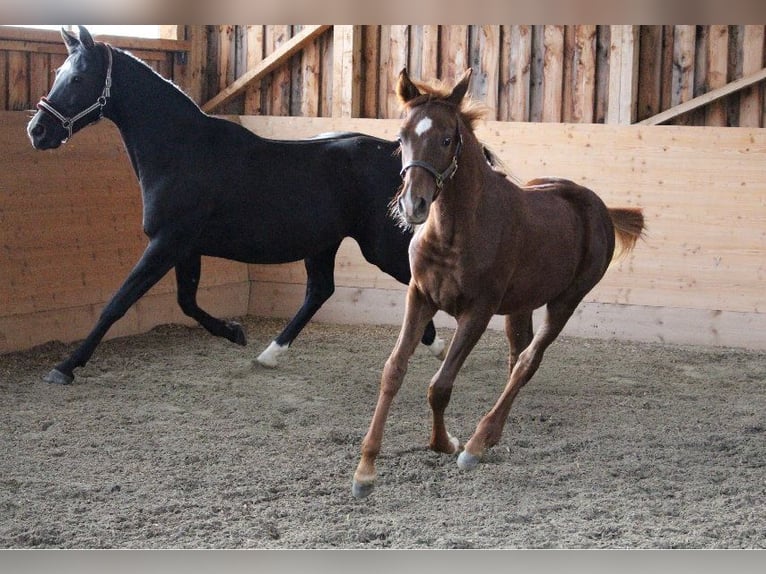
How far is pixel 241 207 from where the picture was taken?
543cm

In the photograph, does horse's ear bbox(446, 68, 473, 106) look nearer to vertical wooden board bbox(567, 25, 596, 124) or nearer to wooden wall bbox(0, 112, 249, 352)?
wooden wall bbox(0, 112, 249, 352)

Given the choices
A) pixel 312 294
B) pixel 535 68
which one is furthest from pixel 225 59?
pixel 312 294

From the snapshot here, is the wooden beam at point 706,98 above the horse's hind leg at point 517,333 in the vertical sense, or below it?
above

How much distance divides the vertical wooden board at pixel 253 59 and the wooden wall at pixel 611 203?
140cm

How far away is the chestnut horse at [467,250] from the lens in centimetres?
324

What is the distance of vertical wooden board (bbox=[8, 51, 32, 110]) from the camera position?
620 centimetres

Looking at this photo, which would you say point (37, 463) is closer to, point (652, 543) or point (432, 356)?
point (652, 543)

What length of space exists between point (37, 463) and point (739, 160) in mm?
4987

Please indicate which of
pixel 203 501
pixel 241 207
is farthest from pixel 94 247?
pixel 203 501

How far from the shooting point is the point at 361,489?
333 cm

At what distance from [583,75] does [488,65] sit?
0.75 metres

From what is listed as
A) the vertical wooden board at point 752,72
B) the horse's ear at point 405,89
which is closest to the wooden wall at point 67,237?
the horse's ear at point 405,89

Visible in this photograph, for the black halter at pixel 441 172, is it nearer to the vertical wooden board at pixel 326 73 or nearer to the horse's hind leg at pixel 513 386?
the horse's hind leg at pixel 513 386

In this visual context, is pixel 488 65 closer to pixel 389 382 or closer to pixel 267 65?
pixel 267 65
